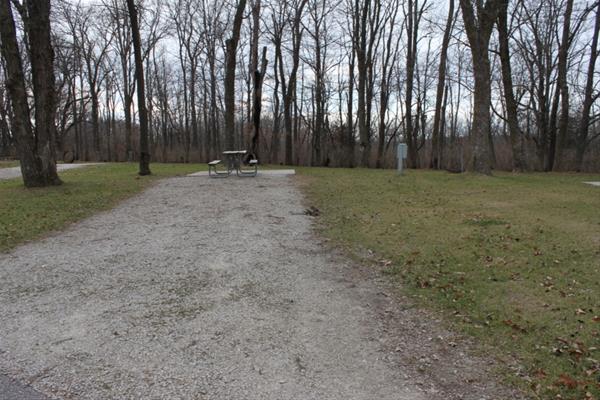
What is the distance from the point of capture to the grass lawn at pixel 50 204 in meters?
6.64

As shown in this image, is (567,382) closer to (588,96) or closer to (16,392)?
(16,392)

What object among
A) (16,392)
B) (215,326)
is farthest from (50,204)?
(16,392)

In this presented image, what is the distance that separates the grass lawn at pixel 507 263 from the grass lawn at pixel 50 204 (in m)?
4.22

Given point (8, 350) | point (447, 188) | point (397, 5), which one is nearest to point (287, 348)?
point (8, 350)

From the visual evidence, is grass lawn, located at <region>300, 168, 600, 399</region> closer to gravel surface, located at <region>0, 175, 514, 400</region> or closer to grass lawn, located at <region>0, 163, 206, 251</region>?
gravel surface, located at <region>0, 175, 514, 400</region>

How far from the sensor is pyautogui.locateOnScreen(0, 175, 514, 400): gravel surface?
8.59 ft

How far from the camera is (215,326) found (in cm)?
337

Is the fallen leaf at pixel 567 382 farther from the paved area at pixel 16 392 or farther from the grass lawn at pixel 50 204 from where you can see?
the grass lawn at pixel 50 204

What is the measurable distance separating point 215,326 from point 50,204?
675 centimetres

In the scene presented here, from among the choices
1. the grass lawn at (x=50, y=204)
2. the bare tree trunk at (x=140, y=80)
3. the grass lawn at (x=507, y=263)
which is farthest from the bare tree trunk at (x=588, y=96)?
the grass lawn at (x=50, y=204)

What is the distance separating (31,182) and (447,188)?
979 centimetres

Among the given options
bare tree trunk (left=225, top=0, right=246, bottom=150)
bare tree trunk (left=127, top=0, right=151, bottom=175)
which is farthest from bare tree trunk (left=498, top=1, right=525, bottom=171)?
bare tree trunk (left=127, top=0, right=151, bottom=175)

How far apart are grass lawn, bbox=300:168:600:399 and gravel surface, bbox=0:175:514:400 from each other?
0.33 m

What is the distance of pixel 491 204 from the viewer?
823 cm
